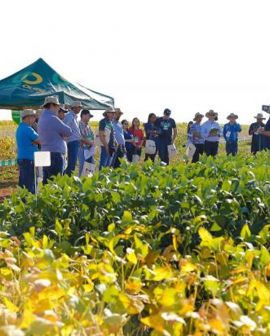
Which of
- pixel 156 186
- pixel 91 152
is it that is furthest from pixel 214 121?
pixel 156 186

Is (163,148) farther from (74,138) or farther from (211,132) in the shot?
(74,138)

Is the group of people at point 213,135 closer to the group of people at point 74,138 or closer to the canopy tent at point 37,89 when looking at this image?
the group of people at point 74,138

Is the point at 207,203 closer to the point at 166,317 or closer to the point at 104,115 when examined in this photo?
the point at 166,317

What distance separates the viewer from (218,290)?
268 centimetres

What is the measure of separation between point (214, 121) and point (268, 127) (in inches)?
170

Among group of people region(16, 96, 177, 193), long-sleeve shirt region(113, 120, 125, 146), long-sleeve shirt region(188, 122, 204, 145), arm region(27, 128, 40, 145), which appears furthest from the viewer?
long-sleeve shirt region(188, 122, 204, 145)

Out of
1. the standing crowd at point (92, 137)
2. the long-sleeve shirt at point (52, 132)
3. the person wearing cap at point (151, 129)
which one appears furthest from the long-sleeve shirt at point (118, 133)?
the long-sleeve shirt at point (52, 132)

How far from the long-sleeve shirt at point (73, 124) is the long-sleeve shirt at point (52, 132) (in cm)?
162

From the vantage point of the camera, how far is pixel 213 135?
1716 cm

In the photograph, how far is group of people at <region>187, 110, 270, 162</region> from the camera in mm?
17234

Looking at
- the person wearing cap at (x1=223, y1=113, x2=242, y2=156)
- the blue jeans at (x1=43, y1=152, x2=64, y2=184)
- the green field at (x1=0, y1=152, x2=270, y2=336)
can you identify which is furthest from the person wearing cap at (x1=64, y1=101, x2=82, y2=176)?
the person wearing cap at (x1=223, y1=113, x2=242, y2=156)

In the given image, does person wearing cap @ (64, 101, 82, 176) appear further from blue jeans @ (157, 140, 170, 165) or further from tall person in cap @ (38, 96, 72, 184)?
blue jeans @ (157, 140, 170, 165)

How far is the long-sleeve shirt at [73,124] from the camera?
12055 mm

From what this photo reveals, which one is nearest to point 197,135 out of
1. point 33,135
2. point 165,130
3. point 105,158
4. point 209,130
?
point 209,130
